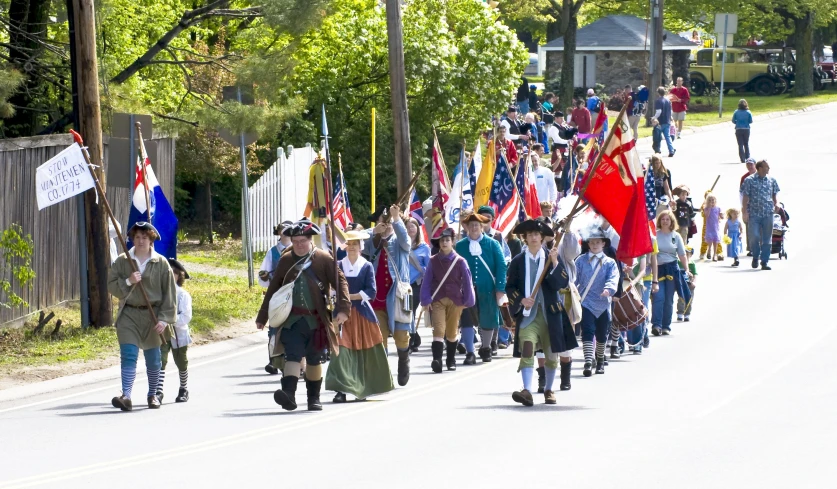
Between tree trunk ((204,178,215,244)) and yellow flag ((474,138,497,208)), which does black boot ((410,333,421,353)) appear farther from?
tree trunk ((204,178,215,244))

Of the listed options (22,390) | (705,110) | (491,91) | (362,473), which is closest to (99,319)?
(22,390)

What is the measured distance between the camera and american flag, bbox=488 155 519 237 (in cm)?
1931

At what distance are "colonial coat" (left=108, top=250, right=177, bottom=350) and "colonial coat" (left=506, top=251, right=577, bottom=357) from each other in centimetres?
301

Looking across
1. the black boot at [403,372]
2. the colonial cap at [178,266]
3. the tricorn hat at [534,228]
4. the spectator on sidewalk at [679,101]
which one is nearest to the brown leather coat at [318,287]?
the colonial cap at [178,266]

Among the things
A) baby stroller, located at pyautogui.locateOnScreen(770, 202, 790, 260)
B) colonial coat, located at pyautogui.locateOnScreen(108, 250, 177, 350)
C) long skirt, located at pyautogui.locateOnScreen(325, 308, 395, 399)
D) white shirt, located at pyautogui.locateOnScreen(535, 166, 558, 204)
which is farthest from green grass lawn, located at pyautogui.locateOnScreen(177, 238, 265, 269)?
colonial coat, located at pyautogui.locateOnScreen(108, 250, 177, 350)

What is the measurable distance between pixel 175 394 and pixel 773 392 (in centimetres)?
560

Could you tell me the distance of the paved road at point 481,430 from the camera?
9.89 metres

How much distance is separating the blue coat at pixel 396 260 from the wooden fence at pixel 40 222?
A: 422 centimetres

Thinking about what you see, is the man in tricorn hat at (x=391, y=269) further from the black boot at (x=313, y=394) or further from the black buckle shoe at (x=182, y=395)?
the black buckle shoe at (x=182, y=395)

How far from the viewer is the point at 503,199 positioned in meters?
20.4

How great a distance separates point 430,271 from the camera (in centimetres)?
1569

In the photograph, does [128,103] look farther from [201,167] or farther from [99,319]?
[201,167]

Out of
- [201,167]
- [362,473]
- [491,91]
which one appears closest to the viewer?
[362,473]

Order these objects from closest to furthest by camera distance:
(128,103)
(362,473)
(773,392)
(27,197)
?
(362,473)
(773,392)
(27,197)
(128,103)
